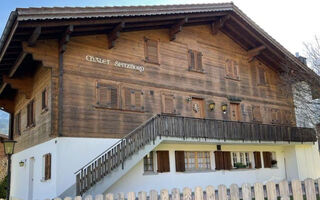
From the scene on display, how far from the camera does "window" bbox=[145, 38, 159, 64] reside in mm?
16773

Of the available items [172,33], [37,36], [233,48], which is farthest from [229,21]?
[37,36]

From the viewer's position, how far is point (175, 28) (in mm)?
17672

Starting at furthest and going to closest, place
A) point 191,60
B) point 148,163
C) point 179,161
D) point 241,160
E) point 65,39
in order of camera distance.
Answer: point 241,160 → point 191,60 → point 179,161 → point 148,163 → point 65,39

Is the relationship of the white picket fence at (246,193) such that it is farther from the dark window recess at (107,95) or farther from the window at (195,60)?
the window at (195,60)

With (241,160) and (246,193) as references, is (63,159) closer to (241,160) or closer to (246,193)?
(246,193)

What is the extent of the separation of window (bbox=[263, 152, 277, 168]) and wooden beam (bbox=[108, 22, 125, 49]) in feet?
41.4

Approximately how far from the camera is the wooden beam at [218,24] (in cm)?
1990

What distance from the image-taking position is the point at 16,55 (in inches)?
570

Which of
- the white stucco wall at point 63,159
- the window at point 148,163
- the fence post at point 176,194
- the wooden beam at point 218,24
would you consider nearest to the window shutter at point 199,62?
the wooden beam at point 218,24

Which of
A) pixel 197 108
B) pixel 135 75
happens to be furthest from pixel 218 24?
pixel 135 75

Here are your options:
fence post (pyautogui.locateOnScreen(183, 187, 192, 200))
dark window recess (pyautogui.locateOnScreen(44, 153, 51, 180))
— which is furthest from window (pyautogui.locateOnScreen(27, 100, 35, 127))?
fence post (pyautogui.locateOnScreen(183, 187, 192, 200))

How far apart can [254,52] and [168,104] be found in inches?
332

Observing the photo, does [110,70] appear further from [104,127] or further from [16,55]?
[16,55]

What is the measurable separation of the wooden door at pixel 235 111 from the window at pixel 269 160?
3335 mm
